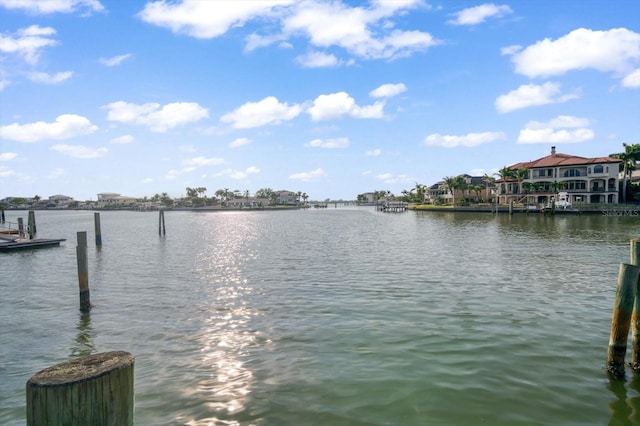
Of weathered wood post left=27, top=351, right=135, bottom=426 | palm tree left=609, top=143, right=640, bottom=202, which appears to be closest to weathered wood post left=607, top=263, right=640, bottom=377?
weathered wood post left=27, top=351, right=135, bottom=426

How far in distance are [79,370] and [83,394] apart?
26 centimetres

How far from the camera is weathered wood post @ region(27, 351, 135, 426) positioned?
330cm

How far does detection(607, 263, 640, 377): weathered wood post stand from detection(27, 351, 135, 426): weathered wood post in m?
9.48

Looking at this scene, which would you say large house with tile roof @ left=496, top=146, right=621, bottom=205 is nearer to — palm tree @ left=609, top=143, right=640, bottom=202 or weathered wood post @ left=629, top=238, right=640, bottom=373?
palm tree @ left=609, top=143, right=640, bottom=202

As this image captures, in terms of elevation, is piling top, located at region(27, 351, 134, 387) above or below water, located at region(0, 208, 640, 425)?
above

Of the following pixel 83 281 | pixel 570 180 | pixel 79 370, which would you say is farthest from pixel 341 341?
pixel 570 180

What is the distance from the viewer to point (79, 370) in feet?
11.6

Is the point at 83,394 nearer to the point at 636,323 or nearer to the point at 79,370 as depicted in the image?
the point at 79,370

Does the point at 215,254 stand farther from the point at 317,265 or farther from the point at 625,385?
the point at 625,385

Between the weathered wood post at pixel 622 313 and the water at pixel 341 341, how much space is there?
435 millimetres

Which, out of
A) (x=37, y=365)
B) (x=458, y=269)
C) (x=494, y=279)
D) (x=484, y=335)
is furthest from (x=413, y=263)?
(x=37, y=365)

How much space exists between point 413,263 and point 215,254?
16.9 meters

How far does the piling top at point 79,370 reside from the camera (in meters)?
3.33

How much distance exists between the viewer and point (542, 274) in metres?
21.1
